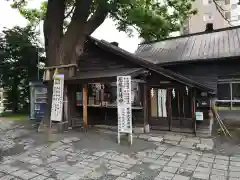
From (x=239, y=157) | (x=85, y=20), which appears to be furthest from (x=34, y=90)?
(x=239, y=157)

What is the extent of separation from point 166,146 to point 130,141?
1346 millimetres

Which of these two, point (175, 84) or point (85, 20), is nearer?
point (175, 84)

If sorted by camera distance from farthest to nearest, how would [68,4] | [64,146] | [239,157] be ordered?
1. [68,4]
2. [64,146]
3. [239,157]

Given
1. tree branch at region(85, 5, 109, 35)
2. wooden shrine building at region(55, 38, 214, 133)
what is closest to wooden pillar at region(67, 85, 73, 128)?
wooden shrine building at region(55, 38, 214, 133)

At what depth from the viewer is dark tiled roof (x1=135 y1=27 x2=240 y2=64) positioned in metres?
10.4

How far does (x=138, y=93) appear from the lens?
997 cm

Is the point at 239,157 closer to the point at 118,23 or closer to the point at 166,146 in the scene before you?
the point at 166,146

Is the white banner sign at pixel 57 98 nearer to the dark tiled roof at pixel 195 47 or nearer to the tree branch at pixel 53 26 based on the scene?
the tree branch at pixel 53 26

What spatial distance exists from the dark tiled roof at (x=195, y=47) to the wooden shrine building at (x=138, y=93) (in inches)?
76.5

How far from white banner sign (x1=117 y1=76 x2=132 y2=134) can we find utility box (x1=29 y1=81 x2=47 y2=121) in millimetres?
7358

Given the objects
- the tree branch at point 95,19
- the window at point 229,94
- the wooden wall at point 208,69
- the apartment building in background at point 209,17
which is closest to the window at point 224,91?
the window at point 229,94

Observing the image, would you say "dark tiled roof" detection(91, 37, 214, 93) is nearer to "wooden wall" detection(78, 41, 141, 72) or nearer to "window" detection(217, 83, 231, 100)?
"wooden wall" detection(78, 41, 141, 72)

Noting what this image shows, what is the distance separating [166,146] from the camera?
24.4 ft

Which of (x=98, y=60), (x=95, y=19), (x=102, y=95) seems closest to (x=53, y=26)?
(x=95, y=19)
